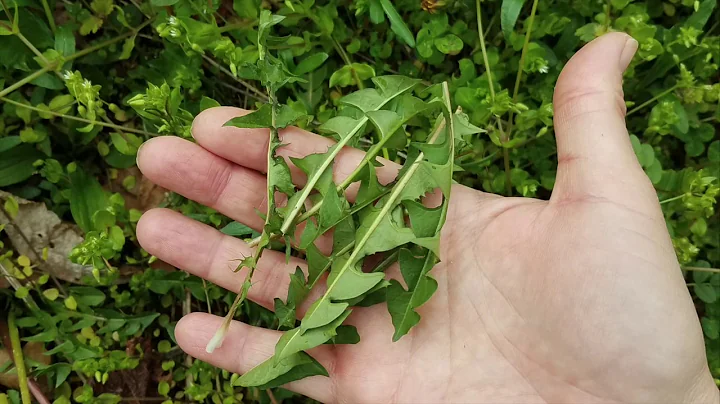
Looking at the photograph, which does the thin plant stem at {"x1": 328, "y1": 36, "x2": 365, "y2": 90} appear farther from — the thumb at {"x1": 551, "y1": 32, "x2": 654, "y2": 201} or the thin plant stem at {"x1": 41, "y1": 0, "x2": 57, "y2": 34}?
the thin plant stem at {"x1": 41, "y1": 0, "x2": 57, "y2": 34}

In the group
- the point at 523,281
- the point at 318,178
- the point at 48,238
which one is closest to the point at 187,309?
the point at 48,238

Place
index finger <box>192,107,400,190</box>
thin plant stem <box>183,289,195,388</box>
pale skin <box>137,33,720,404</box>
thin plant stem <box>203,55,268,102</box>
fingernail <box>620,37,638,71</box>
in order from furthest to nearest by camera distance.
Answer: thin plant stem <box>183,289,195,388</box> < thin plant stem <box>203,55,268,102</box> < index finger <box>192,107,400,190</box> < fingernail <box>620,37,638,71</box> < pale skin <box>137,33,720,404</box>

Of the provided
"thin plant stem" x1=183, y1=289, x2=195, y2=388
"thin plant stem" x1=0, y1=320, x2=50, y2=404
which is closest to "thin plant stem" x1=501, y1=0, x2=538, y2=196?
"thin plant stem" x1=183, y1=289, x2=195, y2=388

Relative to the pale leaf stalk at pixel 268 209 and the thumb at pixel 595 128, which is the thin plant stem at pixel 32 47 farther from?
the thumb at pixel 595 128

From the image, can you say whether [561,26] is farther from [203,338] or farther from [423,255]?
[203,338]

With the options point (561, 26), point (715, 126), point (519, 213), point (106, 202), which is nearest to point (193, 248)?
point (106, 202)

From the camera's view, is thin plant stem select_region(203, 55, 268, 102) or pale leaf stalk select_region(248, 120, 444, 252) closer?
pale leaf stalk select_region(248, 120, 444, 252)

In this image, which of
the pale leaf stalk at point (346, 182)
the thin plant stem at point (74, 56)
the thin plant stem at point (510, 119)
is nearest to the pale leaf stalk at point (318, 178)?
the pale leaf stalk at point (346, 182)

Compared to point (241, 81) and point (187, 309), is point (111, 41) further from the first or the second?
point (187, 309)
